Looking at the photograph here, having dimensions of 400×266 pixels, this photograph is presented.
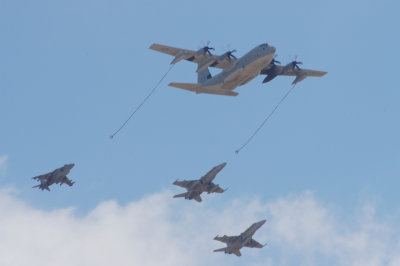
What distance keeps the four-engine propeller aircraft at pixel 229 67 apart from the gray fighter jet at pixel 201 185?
1200 cm

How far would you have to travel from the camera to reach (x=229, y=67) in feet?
315

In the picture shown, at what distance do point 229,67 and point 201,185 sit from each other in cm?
1771

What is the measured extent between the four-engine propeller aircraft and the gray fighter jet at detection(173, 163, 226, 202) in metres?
12.0

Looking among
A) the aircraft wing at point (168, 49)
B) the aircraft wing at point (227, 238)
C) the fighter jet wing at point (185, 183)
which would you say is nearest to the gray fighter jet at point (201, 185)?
the fighter jet wing at point (185, 183)

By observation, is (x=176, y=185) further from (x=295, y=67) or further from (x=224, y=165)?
(x=295, y=67)

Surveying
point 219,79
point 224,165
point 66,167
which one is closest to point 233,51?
point 219,79

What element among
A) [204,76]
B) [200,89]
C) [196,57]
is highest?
[204,76]

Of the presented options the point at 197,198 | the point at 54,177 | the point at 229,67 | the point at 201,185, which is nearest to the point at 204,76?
the point at 229,67

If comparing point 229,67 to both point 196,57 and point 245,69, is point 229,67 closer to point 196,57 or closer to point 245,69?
point 245,69

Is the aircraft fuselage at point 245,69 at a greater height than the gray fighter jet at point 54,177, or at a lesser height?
greater

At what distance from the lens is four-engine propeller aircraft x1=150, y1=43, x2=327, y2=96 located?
9231 cm

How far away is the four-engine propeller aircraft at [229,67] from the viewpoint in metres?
92.3

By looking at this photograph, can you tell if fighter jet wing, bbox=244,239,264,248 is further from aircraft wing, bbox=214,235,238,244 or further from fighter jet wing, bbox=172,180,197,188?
fighter jet wing, bbox=172,180,197,188

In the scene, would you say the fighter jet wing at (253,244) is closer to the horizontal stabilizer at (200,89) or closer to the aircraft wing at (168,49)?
the horizontal stabilizer at (200,89)
